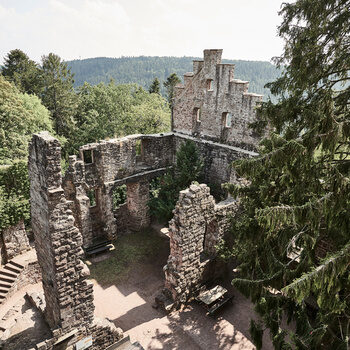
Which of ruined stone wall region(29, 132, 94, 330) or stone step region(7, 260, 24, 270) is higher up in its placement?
ruined stone wall region(29, 132, 94, 330)

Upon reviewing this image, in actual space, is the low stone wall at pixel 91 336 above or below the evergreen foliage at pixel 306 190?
below

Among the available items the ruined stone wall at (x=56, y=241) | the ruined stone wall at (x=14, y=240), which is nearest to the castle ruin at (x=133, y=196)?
the ruined stone wall at (x=56, y=241)

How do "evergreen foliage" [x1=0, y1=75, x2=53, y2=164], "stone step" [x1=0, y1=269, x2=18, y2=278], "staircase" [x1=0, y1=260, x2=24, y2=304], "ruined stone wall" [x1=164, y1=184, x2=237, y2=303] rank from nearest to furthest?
"ruined stone wall" [x1=164, y1=184, x2=237, y2=303] < "staircase" [x1=0, y1=260, x2=24, y2=304] < "stone step" [x1=0, y1=269, x2=18, y2=278] < "evergreen foliage" [x1=0, y1=75, x2=53, y2=164]

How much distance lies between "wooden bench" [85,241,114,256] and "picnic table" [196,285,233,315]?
252 inches

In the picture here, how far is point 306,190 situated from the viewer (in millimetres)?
6969

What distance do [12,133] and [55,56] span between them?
1353cm

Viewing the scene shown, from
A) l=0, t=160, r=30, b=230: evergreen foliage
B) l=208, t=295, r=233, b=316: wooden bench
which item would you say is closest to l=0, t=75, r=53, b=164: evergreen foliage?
l=0, t=160, r=30, b=230: evergreen foliage

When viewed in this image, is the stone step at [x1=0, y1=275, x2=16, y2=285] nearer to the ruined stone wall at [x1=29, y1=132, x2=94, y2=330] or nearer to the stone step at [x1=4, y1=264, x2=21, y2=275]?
the stone step at [x1=4, y1=264, x2=21, y2=275]

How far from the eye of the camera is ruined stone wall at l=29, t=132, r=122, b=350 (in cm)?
787

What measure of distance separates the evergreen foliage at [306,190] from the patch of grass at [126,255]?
777 centimetres

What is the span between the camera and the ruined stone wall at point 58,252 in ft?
25.8

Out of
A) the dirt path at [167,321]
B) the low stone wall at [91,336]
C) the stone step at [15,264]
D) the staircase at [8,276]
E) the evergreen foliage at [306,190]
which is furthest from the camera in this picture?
the stone step at [15,264]

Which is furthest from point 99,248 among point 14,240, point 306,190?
point 306,190

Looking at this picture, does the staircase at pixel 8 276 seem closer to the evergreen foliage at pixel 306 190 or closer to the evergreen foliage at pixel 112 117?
the evergreen foliage at pixel 306 190
